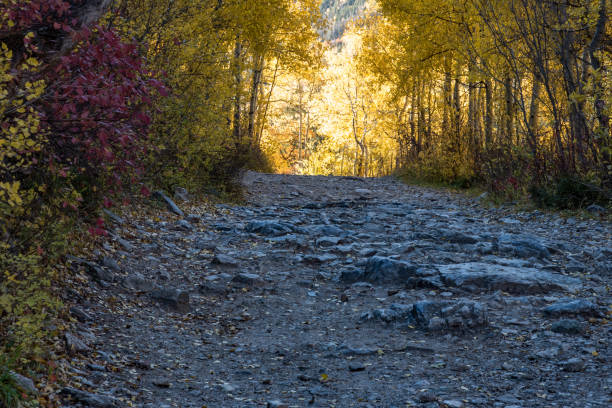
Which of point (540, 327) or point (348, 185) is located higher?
point (348, 185)

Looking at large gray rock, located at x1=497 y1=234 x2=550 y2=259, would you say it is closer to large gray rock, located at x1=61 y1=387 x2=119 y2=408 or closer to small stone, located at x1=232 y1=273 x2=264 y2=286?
small stone, located at x1=232 y1=273 x2=264 y2=286

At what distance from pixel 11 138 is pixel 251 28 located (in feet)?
54.3

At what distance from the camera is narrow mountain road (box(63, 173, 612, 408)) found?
3.72 meters

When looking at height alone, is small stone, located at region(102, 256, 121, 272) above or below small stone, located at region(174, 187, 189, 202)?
below

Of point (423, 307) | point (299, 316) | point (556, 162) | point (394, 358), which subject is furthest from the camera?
point (556, 162)

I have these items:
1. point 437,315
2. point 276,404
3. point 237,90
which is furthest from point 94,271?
point 237,90

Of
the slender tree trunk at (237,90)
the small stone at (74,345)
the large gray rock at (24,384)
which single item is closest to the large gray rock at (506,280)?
the small stone at (74,345)

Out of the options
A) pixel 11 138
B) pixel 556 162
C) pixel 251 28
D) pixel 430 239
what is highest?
pixel 251 28

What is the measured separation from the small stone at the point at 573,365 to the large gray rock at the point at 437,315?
3.18 feet

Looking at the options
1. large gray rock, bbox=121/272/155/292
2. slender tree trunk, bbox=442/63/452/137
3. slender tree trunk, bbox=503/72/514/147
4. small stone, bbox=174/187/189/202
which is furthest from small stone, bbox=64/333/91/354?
slender tree trunk, bbox=442/63/452/137

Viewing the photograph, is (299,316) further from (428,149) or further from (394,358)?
(428,149)

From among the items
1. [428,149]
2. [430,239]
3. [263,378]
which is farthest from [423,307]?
[428,149]

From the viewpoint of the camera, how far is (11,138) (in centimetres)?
283

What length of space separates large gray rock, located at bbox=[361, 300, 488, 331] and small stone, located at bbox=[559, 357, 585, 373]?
968 mm
